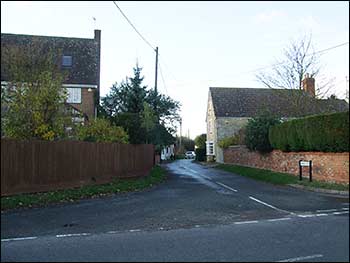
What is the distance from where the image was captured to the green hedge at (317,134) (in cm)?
1620

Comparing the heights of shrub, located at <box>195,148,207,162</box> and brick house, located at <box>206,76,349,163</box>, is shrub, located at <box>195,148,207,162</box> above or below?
below

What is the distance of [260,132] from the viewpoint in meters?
25.2

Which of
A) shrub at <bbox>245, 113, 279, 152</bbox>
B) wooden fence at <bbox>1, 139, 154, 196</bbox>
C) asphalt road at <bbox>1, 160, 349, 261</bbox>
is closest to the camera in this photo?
asphalt road at <bbox>1, 160, 349, 261</bbox>

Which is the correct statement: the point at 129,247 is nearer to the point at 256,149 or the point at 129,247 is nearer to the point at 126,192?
the point at 126,192

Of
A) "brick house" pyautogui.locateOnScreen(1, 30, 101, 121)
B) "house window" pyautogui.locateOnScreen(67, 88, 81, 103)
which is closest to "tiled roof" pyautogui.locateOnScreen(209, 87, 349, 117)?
"brick house" pyautogui.locateOnScreen(1, 30, 101, 121)

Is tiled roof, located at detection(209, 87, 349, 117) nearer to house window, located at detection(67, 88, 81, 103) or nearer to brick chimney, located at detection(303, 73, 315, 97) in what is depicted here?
brick chimney, located at detection(303, 73, 315, 97)

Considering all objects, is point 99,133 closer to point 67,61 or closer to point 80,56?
point 67,61

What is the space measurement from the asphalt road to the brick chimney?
16637mm

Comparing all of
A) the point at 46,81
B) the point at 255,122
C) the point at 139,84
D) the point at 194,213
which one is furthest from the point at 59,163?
the point at 139,84

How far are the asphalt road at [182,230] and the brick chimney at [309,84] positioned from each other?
16637 mm

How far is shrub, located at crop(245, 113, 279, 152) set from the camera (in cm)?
2508

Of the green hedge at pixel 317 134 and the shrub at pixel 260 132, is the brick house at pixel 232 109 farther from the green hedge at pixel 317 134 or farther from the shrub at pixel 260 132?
the green hedge at pixel 317 134

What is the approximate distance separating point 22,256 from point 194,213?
5173 millimetres

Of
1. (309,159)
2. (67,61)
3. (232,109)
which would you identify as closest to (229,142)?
(232,109)
